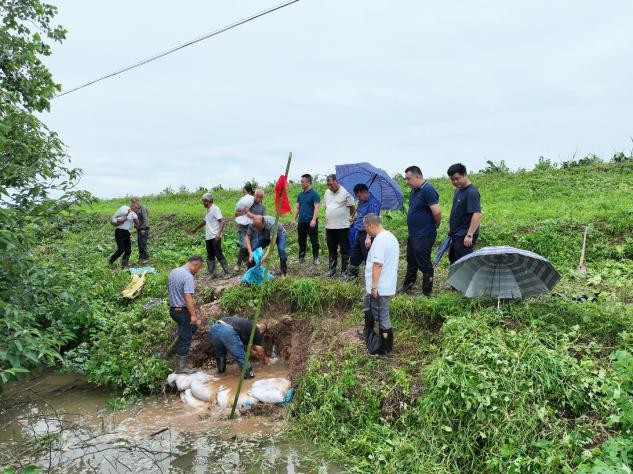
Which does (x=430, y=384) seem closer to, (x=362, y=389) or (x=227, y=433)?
(x=362, y=389)

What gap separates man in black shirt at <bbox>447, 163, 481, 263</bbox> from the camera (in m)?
6.52

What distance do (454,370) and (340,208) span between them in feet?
12.9

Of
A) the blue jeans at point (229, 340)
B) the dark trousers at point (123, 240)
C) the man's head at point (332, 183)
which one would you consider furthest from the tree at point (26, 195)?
the dark trousers at point (123, 240)

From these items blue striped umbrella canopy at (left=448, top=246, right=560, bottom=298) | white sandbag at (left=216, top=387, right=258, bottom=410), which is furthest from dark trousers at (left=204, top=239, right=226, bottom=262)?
blue striped umbrella canopy at (left=448, top=246, right=560, bottom=298)

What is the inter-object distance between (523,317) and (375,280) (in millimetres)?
1816

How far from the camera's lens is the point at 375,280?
18.5ft

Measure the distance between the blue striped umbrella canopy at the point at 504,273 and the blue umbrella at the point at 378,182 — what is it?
8.07ft

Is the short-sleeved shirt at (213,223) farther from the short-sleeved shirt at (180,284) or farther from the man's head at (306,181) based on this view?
the short-sleeved shirt at (180,284)

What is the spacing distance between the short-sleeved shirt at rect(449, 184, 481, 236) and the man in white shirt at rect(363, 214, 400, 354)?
1.47 m

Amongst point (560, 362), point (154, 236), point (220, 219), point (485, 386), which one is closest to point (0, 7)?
point (220, 219)

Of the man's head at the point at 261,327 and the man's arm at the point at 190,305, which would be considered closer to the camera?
the man's arm at the point at 190,305

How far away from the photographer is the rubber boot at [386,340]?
5.88 m

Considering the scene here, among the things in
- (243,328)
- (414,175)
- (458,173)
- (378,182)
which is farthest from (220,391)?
(458,173)

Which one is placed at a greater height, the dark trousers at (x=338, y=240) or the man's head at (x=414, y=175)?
the man's head at (x=414, y=175)
